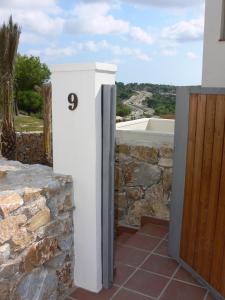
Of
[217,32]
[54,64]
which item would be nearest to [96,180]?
[54,64]

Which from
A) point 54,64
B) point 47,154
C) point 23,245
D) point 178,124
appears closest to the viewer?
point 23,245

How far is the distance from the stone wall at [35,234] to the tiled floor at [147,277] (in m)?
0.42

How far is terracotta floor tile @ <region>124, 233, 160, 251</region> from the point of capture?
4.04 meters

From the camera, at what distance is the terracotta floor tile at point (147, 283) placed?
3.13m

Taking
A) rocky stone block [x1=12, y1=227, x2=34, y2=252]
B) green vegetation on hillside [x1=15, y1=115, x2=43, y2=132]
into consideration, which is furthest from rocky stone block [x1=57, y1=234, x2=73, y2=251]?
green vegetation on hillside [x1=15, y1=115, x2=43, y2=132]

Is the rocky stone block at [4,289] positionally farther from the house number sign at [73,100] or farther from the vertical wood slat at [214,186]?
the vertical wood slat at [214,186]

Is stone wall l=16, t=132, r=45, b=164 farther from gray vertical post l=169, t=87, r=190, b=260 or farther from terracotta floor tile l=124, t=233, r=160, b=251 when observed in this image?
gray vertical post l=169, t=87, r=190, b=260

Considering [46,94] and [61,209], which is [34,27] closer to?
[46,94]

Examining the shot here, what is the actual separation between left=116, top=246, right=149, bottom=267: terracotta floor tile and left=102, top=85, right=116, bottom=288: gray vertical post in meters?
0.55

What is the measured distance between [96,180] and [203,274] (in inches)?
60.2

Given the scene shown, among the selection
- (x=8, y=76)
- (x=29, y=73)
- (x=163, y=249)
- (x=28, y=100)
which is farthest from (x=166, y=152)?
(x=29, y=73)

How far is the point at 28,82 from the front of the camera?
19266 millimetres

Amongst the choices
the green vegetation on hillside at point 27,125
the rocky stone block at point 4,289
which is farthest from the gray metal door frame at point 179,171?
the green vegetation on hillside at point 27,125

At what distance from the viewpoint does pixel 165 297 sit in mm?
3041
